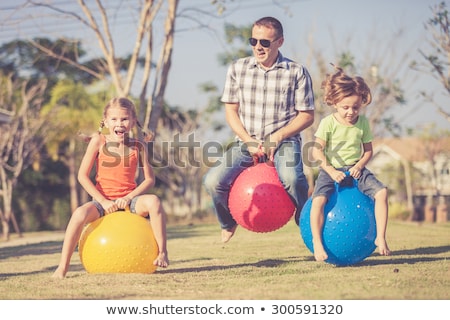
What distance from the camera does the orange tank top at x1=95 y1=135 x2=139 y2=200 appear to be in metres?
6.36

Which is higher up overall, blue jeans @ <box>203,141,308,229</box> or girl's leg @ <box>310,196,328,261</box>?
blue jeans @ <box>203,141,308,229</box>

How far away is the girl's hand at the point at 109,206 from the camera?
20.3 feet

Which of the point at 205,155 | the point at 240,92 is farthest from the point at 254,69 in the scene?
the point at 205,155

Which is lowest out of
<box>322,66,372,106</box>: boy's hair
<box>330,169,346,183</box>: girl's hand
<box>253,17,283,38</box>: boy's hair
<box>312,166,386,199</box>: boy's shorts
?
<box>312,166,386,199</box>: boy's shorts

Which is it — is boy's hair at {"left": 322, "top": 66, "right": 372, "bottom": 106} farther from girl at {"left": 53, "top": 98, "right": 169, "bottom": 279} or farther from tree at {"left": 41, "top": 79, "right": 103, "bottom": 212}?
tree at {"left": 41, "top": 79, "right": 103, "bottom": 212}

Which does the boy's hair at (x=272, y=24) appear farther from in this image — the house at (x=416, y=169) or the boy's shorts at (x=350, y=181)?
the house at (x=416, y=169)

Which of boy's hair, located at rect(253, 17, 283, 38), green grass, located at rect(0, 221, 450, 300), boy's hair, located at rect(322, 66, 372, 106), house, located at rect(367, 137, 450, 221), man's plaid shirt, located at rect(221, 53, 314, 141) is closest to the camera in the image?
green grass, located at rect(0, 221, 450, 300)

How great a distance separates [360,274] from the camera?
18.2 ft

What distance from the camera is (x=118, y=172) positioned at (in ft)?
20.9

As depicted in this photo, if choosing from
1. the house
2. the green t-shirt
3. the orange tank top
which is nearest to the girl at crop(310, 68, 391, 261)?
the green t-shirt

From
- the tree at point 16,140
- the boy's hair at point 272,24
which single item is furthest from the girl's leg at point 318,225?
the tree at point 16,140

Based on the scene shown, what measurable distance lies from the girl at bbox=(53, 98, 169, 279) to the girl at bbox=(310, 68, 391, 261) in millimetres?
1451

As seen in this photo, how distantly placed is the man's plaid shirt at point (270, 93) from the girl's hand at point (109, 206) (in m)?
1.68

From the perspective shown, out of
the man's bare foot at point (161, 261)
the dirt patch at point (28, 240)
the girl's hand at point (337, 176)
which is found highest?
the girl's hand at point (337, 176)
